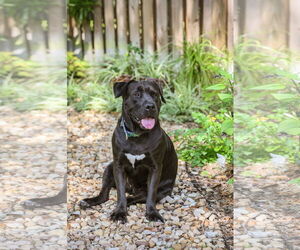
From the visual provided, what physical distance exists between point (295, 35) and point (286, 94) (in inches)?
10.7

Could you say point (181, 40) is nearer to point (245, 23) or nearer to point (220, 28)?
point (220, 28)

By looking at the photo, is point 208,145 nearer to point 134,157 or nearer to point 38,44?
point 134,157

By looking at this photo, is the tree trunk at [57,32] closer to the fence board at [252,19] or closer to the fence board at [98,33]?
the fence board at [252,19]

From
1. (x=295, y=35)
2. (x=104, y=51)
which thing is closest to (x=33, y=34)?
(x=295, y=35)

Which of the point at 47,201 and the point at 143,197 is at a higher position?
the point at 47,201

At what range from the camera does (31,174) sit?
84.7 inches

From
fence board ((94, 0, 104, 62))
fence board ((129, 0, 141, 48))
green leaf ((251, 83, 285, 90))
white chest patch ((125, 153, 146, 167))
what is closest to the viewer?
green leaf ((251, 83, 285, 90))

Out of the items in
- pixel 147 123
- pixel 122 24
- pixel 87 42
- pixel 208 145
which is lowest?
pixel 208 145

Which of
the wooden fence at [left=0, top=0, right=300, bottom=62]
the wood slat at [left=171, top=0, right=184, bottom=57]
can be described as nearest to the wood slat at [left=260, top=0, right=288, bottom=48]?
the wooden fence at [left=0, top=0, right=300, bottom=62]

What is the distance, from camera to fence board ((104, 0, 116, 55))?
24.2 ft

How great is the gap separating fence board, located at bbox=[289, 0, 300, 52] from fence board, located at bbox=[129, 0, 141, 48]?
5.07 m

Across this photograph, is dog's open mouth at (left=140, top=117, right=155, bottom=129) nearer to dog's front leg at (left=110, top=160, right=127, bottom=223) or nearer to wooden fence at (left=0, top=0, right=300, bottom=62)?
dog's front leg at (left=110, top=160, right=127, bottom=223)

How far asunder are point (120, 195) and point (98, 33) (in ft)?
14.6

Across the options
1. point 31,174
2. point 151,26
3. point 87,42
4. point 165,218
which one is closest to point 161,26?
point 151,26
